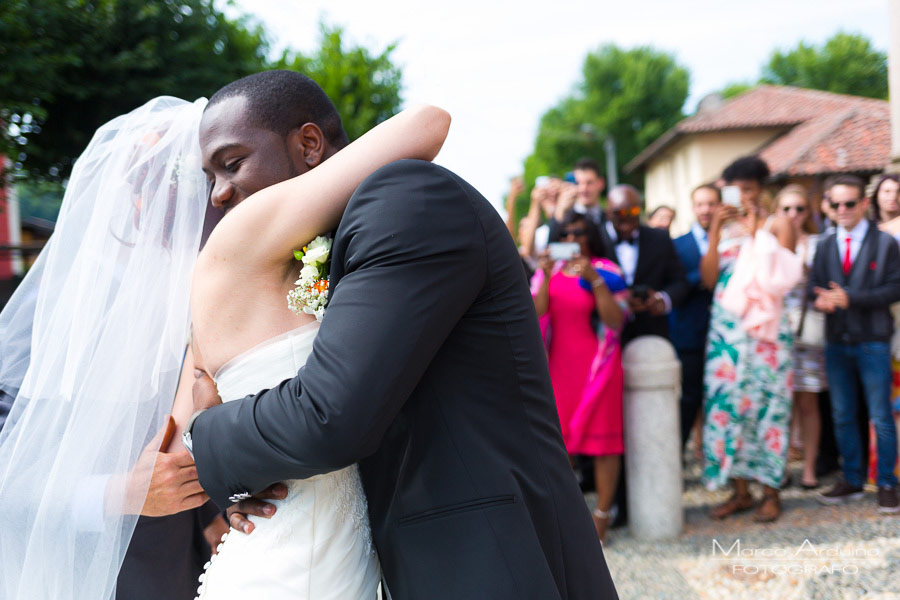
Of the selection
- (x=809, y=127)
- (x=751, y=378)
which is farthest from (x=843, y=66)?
(x=751, y=378)

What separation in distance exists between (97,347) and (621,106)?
54456mm

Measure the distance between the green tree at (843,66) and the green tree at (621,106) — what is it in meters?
9.03

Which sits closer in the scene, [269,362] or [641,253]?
[269,362]

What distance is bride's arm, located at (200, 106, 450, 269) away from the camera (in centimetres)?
148

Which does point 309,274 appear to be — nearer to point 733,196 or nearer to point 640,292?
point 640,292

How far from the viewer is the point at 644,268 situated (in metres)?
5.76

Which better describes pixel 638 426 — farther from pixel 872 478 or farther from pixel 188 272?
pixel 188 272

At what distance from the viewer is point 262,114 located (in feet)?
5.54

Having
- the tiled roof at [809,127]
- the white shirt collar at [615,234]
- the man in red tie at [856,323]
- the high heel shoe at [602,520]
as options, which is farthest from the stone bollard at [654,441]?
the tiled roof at [809,127]

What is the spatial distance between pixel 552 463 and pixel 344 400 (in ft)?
1.64

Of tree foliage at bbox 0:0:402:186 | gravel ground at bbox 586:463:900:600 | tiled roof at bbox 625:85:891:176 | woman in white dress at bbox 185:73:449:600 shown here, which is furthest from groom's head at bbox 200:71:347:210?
tiled roof at bbox 625:85:891:176

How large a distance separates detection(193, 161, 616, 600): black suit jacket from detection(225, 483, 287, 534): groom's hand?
0.29 ft

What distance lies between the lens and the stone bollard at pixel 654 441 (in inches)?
204

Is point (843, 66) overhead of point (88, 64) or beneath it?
overhead
